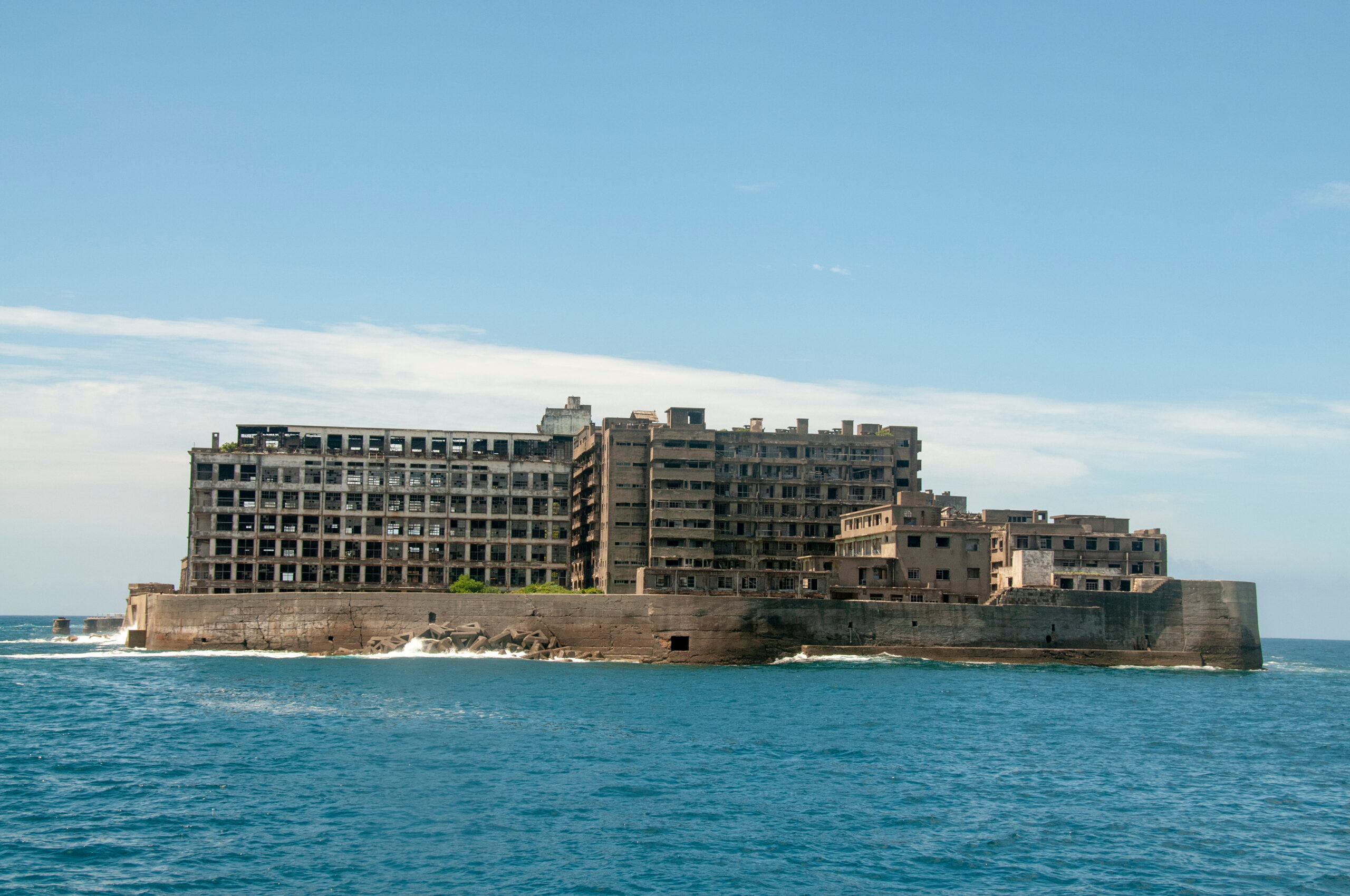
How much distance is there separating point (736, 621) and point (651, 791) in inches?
2298

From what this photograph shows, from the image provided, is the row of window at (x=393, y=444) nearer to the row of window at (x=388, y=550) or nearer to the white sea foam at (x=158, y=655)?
the row of window at (x=388, y=550)

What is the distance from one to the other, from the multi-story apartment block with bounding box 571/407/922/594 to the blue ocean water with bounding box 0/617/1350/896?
174ft

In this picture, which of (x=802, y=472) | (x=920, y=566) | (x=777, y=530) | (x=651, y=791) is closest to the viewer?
(x=651, y=791)

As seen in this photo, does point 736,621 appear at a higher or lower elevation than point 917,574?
lower

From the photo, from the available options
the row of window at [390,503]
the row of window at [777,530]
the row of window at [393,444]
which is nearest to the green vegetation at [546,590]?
the row of window at [390,503]

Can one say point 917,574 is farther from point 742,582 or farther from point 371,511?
point 371,511

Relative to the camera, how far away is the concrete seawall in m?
98.5

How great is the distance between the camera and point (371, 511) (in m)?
135

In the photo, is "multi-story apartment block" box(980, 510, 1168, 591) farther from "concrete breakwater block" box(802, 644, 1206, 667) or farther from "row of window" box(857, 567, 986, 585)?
"concrete breakwater block" box(802, 644, 1206, 667)

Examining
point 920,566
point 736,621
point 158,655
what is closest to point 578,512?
point 920,566

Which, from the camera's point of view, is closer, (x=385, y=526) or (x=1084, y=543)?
(x=1084, y=543)

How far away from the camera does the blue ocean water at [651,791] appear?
30641 millimetres

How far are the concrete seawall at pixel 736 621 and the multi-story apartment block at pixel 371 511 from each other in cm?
1899

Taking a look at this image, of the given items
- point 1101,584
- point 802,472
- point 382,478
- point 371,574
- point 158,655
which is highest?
point 802,472
